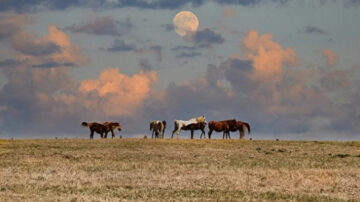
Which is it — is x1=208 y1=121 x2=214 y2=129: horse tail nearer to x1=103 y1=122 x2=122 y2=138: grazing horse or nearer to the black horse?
the black horse

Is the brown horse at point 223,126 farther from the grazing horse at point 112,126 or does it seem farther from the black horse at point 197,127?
the grazing horse at point 112,126

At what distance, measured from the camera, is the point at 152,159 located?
155ft

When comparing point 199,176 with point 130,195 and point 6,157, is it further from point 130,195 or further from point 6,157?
point 6,157

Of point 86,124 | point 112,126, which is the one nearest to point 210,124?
point 112,126

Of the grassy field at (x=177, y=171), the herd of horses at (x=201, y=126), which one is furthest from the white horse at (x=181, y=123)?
the grassy field at (x=177, y=171)

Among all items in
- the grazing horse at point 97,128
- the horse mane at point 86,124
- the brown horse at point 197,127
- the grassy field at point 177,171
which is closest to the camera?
the grassy field at point 177,171

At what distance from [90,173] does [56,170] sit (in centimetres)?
265

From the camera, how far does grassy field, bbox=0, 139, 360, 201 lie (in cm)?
2939

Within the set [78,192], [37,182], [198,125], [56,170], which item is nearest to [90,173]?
[56,170]

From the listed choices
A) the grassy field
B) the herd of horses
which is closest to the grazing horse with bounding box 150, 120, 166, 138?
the herd of horses

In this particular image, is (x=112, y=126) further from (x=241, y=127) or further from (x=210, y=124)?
(x=241, y=127)

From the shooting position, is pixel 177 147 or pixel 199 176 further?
pixel 177 147

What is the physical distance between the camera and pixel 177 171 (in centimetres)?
3875

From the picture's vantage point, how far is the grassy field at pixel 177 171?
2939 cm
